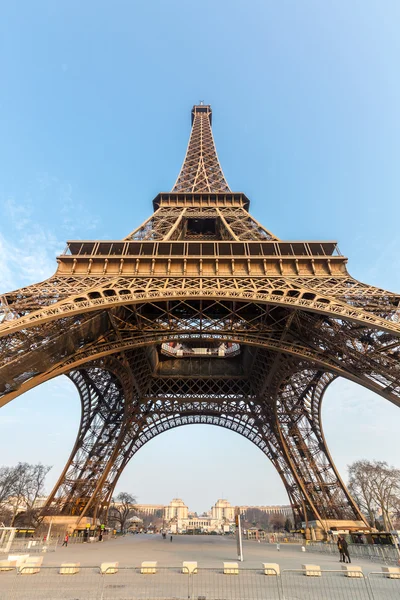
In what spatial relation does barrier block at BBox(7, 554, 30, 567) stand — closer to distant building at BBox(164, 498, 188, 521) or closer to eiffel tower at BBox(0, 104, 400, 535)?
eiffel tower at BBox(0, 104, 400, 535)

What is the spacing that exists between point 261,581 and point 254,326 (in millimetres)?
12959

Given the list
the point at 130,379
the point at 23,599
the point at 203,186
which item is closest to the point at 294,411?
the point at 130,379

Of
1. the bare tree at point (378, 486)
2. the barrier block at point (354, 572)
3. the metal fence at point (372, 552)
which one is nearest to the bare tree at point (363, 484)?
the bare tree at point (378, 486)

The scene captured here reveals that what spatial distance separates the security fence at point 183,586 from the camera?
735 centimetres

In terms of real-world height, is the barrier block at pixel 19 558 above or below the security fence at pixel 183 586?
above

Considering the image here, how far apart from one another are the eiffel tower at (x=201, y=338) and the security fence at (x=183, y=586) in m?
8.23

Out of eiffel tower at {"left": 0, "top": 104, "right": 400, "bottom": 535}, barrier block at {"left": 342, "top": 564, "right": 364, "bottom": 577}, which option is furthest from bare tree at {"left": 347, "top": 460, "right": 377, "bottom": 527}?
barrier block at {"left": 342, "top": 564, "right": 364, "bottom": 577}

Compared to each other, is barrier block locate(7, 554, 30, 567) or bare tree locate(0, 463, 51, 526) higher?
bare tree locate(0, 463, 51, 526)

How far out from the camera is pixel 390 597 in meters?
7.48

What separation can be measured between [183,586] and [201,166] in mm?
39047

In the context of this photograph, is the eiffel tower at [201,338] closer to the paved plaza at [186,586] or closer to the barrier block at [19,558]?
the barrier block at [19,558]

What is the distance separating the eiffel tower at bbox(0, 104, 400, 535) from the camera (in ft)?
54.5

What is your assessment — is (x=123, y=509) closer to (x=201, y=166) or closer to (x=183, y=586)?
(x=201, y=166)

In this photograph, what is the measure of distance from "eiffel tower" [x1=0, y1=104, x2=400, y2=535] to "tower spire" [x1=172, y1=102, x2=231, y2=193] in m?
0.40
